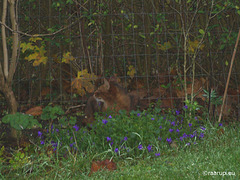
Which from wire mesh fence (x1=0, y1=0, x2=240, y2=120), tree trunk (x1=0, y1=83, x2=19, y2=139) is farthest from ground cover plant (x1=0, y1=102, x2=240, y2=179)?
wire mesh fence (x1=0, y1=0, x2=240, y2=120)

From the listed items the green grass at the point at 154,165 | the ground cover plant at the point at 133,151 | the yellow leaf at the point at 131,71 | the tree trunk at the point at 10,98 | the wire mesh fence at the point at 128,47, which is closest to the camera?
the green grass at the point at 154,165

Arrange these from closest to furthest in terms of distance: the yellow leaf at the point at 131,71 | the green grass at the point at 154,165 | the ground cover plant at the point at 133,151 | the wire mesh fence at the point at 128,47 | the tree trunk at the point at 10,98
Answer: the green grass at the point at 154,165, the ground cover plant at the point at 133,151, the tree trunk at the point at 10,98, the wire mesh fence at the point at 128,47, the yellow leaf at the point at 131,71

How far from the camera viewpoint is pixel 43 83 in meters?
6.00

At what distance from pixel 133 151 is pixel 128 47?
2753mm

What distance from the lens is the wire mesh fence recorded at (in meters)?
5.14

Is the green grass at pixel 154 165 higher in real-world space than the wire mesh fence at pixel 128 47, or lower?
lower

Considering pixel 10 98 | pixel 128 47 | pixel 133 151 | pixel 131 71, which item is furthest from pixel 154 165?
pixel 128 47

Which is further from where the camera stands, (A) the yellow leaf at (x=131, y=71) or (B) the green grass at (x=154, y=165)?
(A) the yellow leaf at (x=131, y=71)

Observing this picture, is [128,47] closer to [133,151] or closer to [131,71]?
[131,71]

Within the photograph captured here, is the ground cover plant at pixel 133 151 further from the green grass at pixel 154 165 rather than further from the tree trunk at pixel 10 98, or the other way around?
the tree trunk at pixel 10 98

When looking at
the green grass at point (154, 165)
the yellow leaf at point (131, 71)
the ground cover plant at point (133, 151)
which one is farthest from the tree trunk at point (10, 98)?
the yellow leaf at point (131, 71)

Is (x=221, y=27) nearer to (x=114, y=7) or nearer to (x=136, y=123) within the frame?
(x=114, y=7)

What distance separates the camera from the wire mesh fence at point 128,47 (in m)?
5.14

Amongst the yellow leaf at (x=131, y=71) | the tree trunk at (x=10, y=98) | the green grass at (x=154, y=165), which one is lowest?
the green grass at (x=154, y=165)
